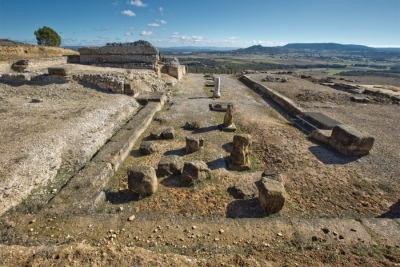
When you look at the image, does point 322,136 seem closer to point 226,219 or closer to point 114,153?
point 226,219

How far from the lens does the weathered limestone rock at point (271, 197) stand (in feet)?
14.7

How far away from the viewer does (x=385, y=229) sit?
3930mm

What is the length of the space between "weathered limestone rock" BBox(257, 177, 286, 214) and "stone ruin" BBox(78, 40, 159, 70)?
56.4 ft

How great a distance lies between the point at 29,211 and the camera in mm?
4156

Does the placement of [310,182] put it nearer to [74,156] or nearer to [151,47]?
[74,156]

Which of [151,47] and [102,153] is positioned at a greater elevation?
[151,47]

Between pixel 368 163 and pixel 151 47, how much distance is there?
1821 cm

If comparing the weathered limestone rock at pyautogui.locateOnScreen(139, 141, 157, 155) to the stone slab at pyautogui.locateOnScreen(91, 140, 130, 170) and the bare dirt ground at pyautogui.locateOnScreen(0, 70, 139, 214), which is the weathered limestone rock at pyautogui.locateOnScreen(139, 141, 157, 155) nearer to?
the stone slab at pyautogui.locateOnScreen(91, 140, 130, 170)

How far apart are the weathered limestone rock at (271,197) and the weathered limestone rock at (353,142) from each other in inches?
150

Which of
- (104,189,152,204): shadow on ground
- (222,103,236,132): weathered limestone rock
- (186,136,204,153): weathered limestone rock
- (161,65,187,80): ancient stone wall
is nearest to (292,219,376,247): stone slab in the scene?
(104,189,152,204): shadow on ground

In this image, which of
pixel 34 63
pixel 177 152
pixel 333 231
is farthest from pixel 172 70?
pixel 333 231

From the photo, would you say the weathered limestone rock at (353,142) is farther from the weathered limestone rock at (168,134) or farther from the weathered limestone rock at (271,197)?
the weathered limestone rock at (168,134)

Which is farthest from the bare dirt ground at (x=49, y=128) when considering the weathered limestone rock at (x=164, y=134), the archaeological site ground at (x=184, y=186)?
A: the weathered limestone rock at (x=164, y=134)

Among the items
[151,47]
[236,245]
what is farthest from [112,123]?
[151,47]
